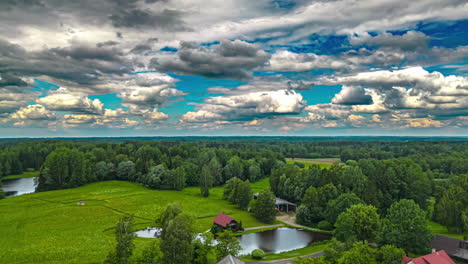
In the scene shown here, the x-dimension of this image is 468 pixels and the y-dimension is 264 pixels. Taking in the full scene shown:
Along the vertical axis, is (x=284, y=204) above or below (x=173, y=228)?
below

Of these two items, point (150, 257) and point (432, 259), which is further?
point (150, 257)

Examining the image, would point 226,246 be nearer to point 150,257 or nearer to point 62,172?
point 150,257

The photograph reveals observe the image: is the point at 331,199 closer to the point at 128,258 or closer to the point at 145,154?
the point at 128,258

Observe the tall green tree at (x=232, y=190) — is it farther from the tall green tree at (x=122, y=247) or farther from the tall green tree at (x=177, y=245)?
the tall green tree at (x=122, y=247)

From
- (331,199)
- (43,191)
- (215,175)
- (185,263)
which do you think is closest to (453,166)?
(331,199)

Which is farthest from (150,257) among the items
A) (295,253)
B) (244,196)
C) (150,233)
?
(244,196)

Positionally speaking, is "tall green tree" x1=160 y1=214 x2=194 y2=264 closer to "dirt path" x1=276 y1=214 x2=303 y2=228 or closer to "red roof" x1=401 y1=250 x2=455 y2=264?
"red roof" x1=401 y1=250 x2=455 y2=264

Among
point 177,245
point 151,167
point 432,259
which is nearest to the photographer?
point 177,245
